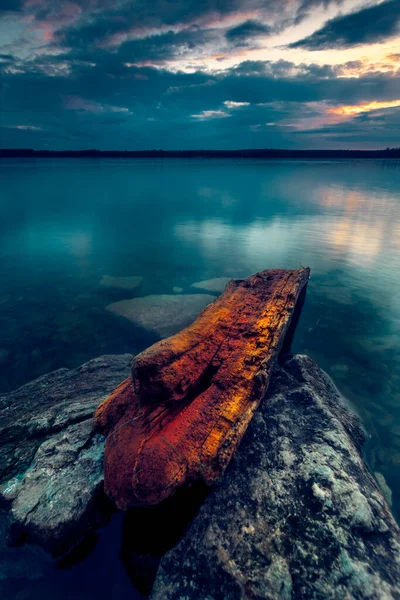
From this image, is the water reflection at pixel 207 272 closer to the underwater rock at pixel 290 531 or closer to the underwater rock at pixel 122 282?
the underwater rock at pixel 122 282

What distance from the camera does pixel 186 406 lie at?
309cm

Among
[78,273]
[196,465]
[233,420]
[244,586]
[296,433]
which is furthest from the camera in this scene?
[78,273]

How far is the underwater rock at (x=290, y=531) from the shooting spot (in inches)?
83.7

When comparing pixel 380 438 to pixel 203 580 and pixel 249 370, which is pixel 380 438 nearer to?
pixel 249 370

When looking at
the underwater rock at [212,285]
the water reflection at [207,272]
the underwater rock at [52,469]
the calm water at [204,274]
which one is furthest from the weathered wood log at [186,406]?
the underwater rock at [212,285]

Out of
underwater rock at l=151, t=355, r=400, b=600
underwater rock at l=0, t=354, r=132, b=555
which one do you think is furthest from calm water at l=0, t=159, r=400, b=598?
underwater rock at l=151, t=355, r=400, b=600

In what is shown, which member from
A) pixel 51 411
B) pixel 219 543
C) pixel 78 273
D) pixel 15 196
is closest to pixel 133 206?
pixel 15 196

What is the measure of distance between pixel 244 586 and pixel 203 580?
31 centimetres

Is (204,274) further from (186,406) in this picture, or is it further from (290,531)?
(290,531)

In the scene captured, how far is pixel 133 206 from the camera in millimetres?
34844

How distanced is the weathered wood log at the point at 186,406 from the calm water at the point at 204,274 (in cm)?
193

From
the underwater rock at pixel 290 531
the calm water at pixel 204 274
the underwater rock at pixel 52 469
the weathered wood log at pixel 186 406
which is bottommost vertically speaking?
the calm water at pixel 204 274

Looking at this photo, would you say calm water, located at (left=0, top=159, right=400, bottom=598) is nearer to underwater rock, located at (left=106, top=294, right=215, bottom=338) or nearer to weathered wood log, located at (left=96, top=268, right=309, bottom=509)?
underwater rock, located at (left=106, top=294, right=215, bottom=338)

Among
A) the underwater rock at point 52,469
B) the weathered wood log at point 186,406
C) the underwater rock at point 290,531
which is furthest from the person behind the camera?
the underwater rock at point 52,469
